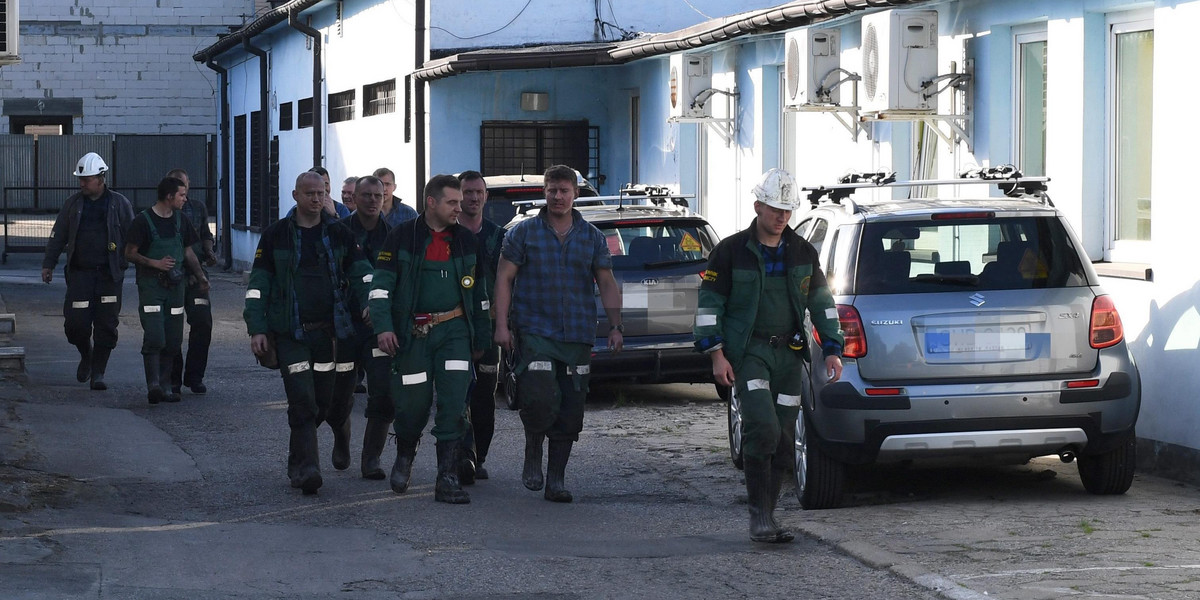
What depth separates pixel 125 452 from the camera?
10273 millimetres

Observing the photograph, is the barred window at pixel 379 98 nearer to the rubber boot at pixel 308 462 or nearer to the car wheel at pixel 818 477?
the rubber boot at pixel 308 462

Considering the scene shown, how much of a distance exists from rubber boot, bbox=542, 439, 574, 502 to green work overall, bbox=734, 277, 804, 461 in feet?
4.59

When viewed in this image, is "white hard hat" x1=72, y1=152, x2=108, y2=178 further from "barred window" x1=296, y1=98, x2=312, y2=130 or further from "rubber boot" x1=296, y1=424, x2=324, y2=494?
"barred window" x1=296, y1=98, x2=312, y2=130

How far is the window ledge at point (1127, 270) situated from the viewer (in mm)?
9426

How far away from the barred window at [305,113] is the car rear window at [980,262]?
23.4 m

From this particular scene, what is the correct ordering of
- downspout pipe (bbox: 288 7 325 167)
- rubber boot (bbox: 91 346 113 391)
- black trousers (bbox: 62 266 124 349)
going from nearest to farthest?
black trousers (bbox: 62 266 124 349) → rubber boot (bbox: 91 346 113 391) → downspout pipe (bbox: 288 7 325 167)

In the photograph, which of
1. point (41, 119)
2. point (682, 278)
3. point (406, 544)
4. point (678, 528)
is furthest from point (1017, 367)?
point (41, 119)

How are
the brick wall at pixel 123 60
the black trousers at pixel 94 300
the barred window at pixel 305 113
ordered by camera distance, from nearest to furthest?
the black trousers at pixel 94 300, the barred window at pixel 305 113, the brick wall at pixel 123 60

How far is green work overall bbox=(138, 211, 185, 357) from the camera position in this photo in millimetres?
12859

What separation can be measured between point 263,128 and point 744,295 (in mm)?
27426

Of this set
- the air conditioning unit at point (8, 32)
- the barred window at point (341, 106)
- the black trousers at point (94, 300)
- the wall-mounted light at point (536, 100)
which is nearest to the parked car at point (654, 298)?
the black trousers at point (94, 300)

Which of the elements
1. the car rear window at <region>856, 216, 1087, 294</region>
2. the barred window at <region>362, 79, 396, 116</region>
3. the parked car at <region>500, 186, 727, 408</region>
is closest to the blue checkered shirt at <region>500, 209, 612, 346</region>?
the car rear window at <region>856, 216, 1087, 294</region>

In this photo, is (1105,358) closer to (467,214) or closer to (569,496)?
(569,496)

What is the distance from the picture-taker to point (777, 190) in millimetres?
7289
